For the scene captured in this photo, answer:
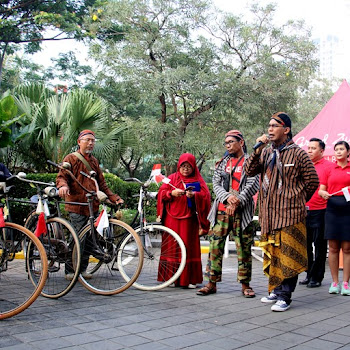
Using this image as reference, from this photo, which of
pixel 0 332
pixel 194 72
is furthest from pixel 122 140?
pixel 0 332

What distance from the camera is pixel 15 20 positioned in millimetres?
17938

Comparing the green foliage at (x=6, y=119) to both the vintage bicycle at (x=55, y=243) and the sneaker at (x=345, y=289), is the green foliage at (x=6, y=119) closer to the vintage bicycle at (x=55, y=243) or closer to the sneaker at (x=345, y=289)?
the vintage bicycle at (x=55, y=243)

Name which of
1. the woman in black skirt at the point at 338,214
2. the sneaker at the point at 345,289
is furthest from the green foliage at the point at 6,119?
the sneaker at the point at 345,289

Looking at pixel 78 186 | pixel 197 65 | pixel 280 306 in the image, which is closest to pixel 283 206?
pixel 280 306

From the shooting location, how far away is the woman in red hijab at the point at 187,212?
18.7ft

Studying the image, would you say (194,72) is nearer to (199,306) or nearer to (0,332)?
(199,306)

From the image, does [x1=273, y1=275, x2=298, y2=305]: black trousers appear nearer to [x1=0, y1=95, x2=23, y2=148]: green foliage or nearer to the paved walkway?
the paved walkway

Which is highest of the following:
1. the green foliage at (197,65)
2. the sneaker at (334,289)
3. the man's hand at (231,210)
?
the green foliage at (197,65)

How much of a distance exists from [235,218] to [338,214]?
4.35 ft

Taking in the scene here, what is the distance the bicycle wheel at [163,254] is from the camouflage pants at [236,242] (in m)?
0.36

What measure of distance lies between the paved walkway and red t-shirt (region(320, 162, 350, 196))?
1315 mm

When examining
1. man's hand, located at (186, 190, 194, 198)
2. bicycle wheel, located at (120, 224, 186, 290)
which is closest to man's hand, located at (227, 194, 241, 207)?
man's hand, located at (186, 190, 194, 198)

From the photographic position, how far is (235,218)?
523 centimetres

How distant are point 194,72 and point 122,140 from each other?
3860mm
